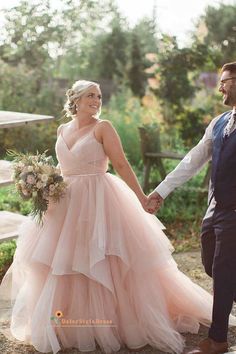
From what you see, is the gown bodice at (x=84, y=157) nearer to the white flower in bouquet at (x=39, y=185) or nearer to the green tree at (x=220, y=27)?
the white flower in bouquet at (x=39, y=185)

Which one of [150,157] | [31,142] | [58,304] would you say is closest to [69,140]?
[58,304]

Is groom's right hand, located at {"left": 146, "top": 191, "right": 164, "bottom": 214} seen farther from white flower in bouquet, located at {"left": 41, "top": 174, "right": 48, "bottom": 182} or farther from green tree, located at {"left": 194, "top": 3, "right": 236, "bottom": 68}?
green tree, located at {"left": 194, "top": 3, "right": 236, "bottom": 68}

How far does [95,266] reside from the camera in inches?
169

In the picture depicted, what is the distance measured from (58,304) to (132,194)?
3.11 ft

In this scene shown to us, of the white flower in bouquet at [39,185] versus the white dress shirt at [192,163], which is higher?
the white dress shirt at [192,163]

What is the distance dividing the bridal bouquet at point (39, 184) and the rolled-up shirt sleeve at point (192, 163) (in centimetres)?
73

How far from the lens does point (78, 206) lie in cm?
451

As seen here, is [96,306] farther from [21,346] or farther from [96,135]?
[96,135]

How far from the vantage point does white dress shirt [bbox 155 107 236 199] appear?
4.45 m

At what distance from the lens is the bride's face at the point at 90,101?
4531mm

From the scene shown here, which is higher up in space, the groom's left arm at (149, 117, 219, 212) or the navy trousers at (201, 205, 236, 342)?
the groom's left arm at (149, 117, 219, 212)

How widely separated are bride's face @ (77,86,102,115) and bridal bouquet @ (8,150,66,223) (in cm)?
46

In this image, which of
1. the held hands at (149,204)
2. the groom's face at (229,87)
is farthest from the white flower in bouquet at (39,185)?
the groom's face at (229,87)

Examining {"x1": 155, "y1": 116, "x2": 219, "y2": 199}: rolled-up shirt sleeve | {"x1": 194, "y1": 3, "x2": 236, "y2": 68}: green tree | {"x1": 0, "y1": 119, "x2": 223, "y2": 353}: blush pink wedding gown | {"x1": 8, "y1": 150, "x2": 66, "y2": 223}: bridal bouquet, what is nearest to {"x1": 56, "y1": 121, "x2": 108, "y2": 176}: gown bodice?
{"x1": 0, "y1": 119, "x2": 223, "y2": 353}: blush pink wedding gown
